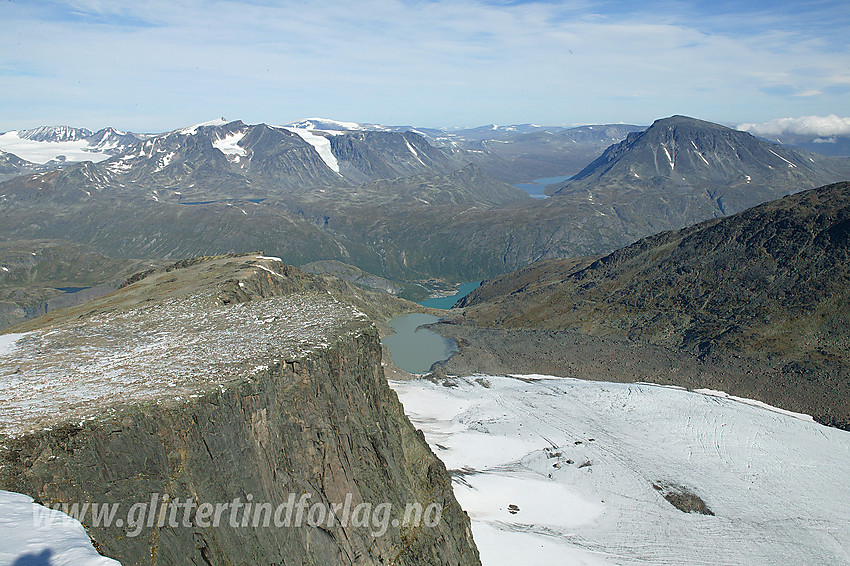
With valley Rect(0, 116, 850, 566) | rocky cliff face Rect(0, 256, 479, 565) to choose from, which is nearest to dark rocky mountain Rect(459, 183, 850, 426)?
valley Rect(0, 116, 850, 566)

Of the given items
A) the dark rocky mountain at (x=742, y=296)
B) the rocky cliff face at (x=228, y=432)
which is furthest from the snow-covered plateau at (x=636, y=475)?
the rocky cliff face at (x=228, y=432)

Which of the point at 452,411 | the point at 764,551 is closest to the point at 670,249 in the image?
the point at 452,411

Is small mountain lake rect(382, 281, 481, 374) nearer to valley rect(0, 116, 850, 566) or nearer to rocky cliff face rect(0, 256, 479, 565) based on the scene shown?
valley rect(0, 116, 850, 566)

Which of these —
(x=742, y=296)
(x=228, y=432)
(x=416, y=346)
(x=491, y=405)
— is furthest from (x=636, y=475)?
(x=742, y=296)

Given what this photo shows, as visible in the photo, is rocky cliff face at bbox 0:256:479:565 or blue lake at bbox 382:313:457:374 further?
blue lake at bbox 382:313:457:374

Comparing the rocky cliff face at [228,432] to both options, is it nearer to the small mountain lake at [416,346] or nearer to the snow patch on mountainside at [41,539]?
the snow patch on mountainside at [41,539]
